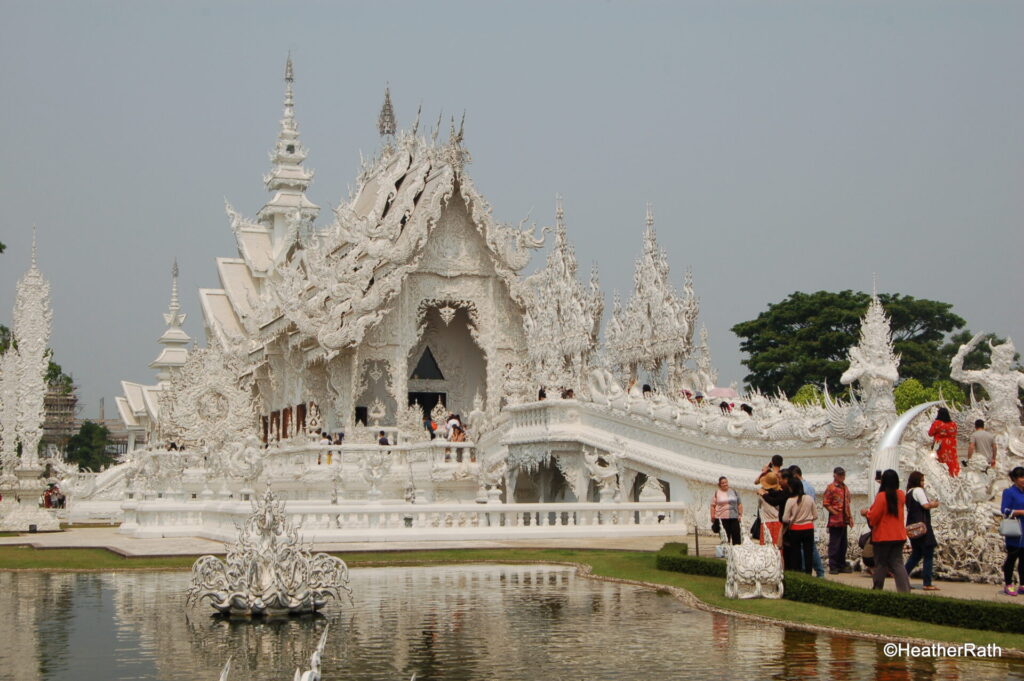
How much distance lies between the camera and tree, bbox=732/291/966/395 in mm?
43875

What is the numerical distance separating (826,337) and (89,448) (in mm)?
44584

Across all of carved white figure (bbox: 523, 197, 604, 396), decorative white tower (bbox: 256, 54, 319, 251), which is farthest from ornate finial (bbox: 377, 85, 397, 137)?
carved white figure (bbox: 523, 197, 604, 396)

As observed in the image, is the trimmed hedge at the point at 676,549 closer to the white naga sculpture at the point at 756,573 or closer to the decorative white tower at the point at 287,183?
the white naga sculpture at the point at 756,573

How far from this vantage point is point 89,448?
2867 inches

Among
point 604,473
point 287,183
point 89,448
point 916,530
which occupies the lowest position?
point 916,530

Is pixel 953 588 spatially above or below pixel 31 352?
below

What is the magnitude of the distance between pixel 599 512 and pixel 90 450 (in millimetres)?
58193

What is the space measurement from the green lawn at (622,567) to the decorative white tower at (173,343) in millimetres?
33728

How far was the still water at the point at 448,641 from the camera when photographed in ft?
26.6

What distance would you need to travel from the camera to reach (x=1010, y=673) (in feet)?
26.0

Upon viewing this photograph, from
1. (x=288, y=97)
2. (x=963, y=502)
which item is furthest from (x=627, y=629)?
(x=288, y=97)

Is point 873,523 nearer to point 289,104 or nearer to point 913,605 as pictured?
point 913,605

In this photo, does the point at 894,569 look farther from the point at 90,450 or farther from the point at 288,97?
the point at 90,450

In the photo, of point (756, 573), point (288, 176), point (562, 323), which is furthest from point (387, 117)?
point (756, 573)
